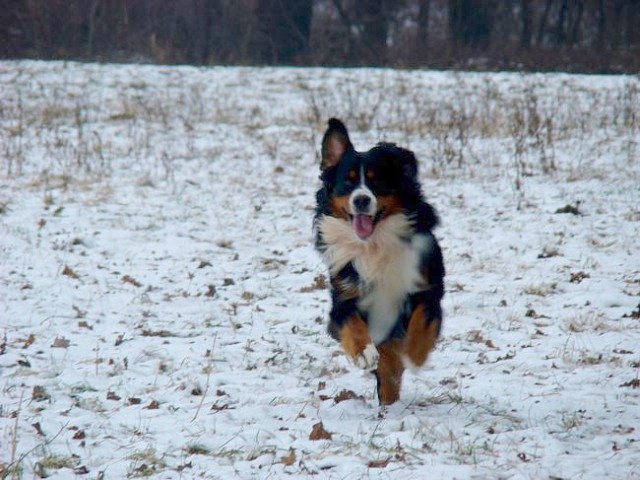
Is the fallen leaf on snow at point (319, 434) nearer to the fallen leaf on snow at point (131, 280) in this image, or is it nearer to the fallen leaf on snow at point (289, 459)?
the fallen leaf on snow at point (289, 459)

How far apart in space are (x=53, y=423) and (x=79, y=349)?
1.42m

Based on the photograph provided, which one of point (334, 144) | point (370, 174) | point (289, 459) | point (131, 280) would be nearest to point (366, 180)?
point (370, 174)

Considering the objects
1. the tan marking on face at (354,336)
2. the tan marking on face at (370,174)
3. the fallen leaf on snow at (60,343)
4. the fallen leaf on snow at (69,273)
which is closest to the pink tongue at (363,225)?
the tan marking on face at (370,174)

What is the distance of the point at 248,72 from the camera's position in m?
20.4

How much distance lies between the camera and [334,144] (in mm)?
4953

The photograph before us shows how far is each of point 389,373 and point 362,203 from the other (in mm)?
987

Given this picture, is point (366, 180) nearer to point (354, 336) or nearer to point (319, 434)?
point (354, 336)

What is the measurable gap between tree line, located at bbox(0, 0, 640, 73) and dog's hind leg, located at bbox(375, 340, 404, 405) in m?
17.4

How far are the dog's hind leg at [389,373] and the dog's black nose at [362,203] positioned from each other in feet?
2.61

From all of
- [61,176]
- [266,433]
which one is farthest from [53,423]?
[61,176]

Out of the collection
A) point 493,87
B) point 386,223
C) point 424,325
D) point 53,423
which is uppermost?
point 493,87

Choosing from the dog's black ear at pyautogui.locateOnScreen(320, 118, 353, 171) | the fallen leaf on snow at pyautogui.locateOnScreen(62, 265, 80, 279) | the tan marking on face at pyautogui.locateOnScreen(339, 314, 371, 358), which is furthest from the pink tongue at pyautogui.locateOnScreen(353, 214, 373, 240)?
the fallen leaf on snow at pyautogui.locateOnScreen(62, 265, 80, 279)

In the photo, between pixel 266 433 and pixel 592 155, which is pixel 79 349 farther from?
pixel 592 155

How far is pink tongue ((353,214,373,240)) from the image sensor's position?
4848 mm
